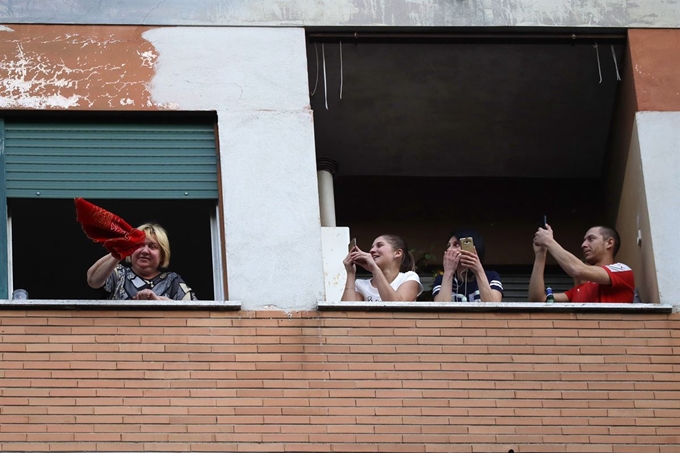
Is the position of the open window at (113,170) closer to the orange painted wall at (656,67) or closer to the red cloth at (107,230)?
the red cloth at (107,230)

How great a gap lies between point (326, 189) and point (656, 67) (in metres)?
2.98

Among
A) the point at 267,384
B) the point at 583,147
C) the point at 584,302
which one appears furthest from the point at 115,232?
the point at 583,147

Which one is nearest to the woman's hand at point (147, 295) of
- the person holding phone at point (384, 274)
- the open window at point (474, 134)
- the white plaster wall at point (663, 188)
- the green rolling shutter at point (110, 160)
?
the green rolling shutter at point (110, 160)

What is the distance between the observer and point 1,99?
41.0ft

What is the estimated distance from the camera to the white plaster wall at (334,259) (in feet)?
41.9

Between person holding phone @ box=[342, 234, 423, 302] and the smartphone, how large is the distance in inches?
16.8

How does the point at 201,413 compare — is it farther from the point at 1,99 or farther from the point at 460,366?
the point at 1,99

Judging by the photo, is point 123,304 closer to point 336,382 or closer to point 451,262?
point 336,382

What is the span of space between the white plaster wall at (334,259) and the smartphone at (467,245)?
108 cm

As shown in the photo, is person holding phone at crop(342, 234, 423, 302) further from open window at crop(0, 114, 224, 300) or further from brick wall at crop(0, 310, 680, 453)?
open window at crop(0, 114, 224, 300)

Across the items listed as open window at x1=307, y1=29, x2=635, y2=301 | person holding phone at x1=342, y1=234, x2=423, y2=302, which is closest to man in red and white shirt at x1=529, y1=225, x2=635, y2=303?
person holding phone at x1=342, y1=234, x2=423, y2=302

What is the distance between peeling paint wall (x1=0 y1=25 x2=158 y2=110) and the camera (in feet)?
41.2

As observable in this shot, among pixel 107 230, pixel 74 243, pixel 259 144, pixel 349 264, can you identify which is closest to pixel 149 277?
pixel 107 230

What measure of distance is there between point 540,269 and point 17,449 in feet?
13.7
